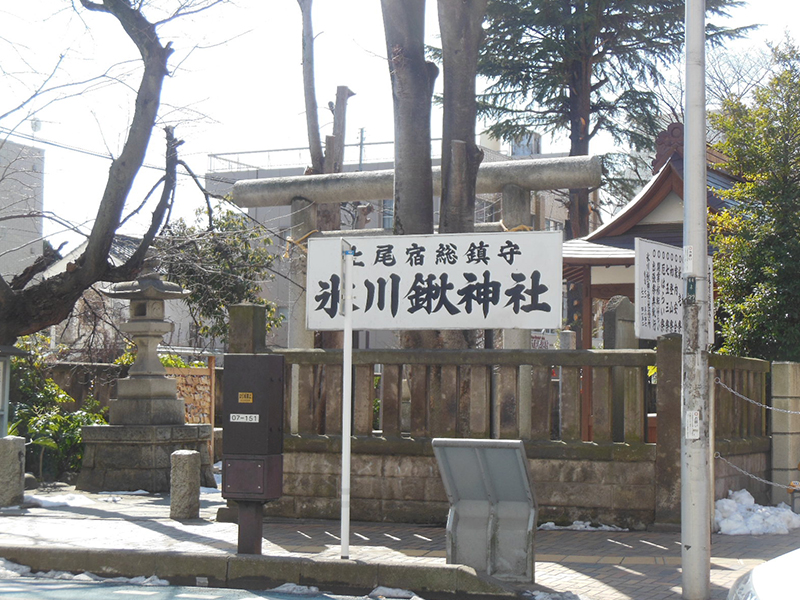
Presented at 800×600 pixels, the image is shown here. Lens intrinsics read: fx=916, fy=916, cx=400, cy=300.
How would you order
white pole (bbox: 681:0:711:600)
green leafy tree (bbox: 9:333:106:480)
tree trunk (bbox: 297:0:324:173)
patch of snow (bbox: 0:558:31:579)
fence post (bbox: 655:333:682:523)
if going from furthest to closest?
tree trunk (bbox: 297:0:324:173), green leafy tree (bbox: 9:333:106:480), fence post (bbox: 655:333:682:523), patch of snow (bbox: 0:558:31:579), white pole (bbox: 681:0:711:600)

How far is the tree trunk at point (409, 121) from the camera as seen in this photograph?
1252 centimetres

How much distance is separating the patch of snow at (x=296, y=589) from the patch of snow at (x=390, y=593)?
0.49 m

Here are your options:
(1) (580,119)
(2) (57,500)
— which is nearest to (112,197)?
(2) (57,500)

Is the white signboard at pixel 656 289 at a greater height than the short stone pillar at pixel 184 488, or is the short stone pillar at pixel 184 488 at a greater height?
the white signboard at pixel 656 289

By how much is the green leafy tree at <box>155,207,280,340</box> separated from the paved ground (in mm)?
7002

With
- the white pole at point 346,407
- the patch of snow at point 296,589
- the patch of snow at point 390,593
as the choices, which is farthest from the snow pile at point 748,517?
the patch of snow at point 296,589

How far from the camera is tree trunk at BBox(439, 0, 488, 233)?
11.8 m

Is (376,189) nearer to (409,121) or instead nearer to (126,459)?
(409,121)

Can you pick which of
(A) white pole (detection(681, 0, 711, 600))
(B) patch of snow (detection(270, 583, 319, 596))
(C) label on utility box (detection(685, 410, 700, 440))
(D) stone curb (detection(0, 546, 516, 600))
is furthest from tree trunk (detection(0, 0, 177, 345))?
(C) label on utility box (detection(685, 410, 700, 440))

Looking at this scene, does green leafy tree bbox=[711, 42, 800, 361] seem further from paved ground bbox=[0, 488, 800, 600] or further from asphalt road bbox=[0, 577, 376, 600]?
asphalt road bbox=[0, 577, 376, 600]

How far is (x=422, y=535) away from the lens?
9.61 meters

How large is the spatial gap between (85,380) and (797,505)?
493 inches

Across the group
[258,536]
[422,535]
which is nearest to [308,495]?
[422,535]

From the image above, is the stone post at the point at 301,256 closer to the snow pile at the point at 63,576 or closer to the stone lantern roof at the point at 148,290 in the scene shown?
the stone lantern roof at the point at 148,290
